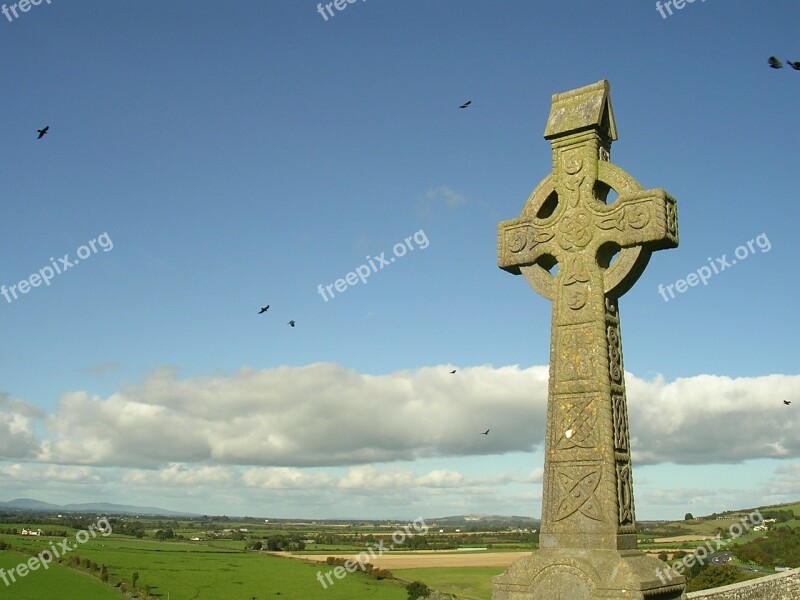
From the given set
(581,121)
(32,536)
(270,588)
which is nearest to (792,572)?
(581,121)

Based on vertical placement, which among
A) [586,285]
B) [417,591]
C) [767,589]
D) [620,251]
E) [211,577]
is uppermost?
[620,251]

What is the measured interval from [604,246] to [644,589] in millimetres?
3424

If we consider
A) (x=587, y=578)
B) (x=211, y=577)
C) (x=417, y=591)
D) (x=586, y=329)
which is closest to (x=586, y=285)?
(x=586, y=329)

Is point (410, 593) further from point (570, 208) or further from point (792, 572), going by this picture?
point (570, 208)

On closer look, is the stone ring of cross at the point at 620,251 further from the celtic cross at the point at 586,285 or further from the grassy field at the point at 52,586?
the grassy field at the point at 52,586

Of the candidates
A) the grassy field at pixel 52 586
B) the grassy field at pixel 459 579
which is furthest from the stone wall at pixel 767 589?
the grassy field at pixel 52 586

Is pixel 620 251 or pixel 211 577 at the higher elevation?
pixel 620 251

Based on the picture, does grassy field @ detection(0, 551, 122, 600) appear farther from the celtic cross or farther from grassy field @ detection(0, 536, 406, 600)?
the celtic cross

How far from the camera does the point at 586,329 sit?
812 centimetres

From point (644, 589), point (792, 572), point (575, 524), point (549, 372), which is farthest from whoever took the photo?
point (792, 572)

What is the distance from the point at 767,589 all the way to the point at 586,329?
8132 mm

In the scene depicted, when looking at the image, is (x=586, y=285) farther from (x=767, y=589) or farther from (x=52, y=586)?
(x=52, y=586)

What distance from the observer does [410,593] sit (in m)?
57.0

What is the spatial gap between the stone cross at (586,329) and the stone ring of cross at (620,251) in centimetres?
1
